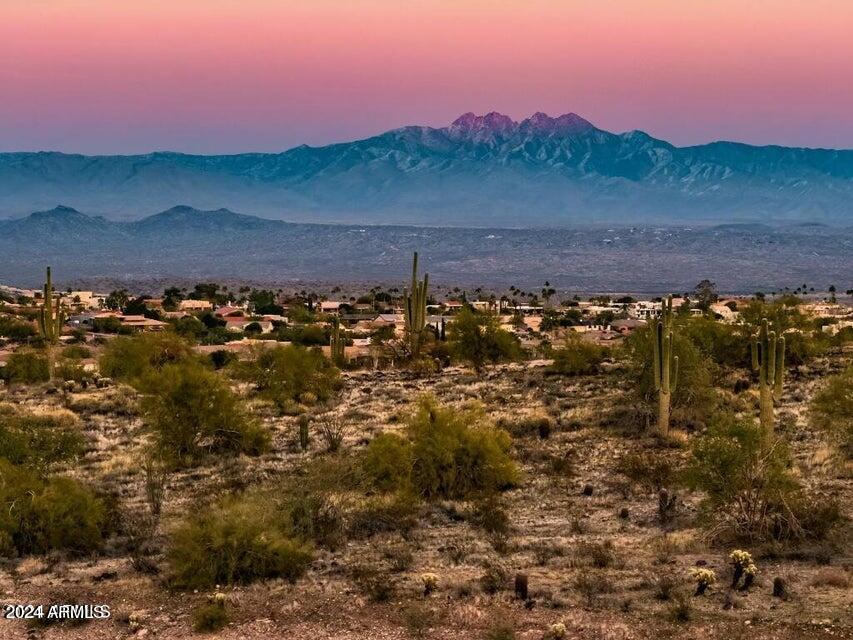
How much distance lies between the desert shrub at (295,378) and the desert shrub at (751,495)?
64.9 ft

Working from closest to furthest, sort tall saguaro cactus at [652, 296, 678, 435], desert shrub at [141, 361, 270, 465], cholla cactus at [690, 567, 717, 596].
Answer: cholla cactus at [690, 567, 717, 596] < desert shrub at [141, 361, 270, 465] < tall saguaro cactus at [652, 296, 678, 435]

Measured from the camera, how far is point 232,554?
1914 cm

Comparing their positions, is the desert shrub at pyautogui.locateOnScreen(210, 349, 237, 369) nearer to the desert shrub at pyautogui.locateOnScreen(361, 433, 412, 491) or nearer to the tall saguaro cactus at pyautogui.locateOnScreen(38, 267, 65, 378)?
the tall saguaro cactus at pyautogui.locateOnScreen(38, 267, 65, 378)

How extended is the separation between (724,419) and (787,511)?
253 inches

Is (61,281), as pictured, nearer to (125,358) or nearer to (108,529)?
(125,358)

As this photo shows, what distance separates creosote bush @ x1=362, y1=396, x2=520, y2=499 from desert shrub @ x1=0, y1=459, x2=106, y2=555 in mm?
6602

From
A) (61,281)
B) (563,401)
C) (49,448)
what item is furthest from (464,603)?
(61,281)

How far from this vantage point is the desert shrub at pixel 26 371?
156 ft

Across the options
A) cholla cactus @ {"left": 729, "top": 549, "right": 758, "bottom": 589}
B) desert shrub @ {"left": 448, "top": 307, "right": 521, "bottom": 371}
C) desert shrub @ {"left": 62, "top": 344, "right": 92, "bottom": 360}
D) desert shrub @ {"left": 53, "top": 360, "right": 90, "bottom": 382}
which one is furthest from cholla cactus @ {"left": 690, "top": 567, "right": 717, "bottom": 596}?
desert shrub @ {"left": 62, "top": 344, "right": 92, "bottom": 360}

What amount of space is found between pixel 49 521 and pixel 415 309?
87.9 feet

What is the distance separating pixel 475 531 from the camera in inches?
878

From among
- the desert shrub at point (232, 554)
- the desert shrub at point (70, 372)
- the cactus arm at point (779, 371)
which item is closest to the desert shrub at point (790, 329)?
the cactus arm at point (779, 371)

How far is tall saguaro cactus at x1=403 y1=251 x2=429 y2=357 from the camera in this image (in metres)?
45.0

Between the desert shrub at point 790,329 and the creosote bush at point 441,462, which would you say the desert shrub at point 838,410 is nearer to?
the creosote bush at point 441,462
